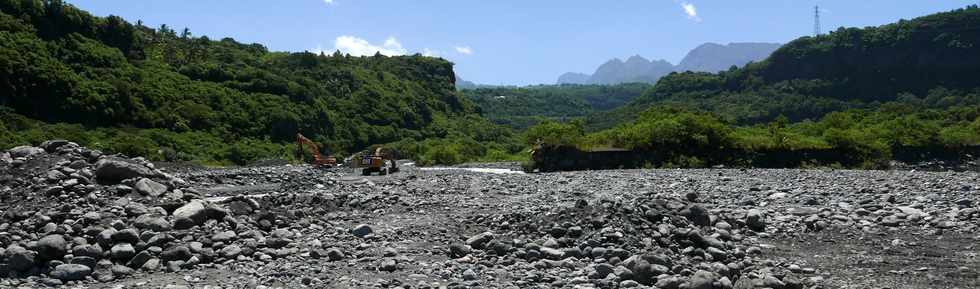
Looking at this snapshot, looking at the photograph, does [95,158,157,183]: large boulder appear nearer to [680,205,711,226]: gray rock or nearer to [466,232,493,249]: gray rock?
[466,232,493,249]: gray rock

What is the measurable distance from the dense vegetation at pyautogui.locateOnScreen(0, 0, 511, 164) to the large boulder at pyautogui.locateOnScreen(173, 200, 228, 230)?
38.2m

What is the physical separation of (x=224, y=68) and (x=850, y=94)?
94755 mm

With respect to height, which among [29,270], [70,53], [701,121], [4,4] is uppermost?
[4,4]

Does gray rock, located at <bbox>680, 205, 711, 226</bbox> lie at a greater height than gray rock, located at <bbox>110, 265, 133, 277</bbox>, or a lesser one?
greater

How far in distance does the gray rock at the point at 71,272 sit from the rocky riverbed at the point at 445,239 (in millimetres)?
20

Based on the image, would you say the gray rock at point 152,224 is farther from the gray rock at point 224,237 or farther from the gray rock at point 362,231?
the gray rock at point 362,231

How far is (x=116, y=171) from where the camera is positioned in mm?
14641

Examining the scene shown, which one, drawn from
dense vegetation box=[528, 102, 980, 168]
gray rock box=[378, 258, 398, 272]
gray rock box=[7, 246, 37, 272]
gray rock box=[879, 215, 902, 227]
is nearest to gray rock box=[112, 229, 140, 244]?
gray rock box=[7, 246, 37, 272]

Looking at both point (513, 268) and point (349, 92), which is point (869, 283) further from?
point (349, 92)

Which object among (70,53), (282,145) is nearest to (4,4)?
(70,53)

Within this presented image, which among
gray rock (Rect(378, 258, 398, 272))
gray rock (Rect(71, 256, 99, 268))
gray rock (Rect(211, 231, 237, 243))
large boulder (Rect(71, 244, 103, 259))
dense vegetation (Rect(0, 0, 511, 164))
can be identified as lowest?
gray rock (Rect(378, 258, 398, 272))

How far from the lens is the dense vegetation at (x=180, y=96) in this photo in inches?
2237

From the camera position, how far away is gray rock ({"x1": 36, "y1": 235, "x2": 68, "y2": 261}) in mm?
10547

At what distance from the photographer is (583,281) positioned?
9438mm
